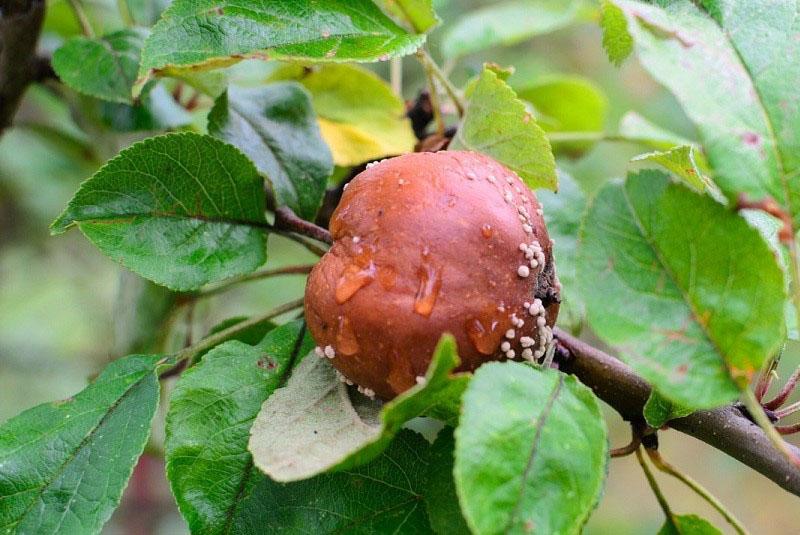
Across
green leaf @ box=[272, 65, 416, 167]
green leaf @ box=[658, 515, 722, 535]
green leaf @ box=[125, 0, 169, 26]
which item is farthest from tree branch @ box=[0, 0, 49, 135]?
green leaf @ box=[658, 515, 722, 535]

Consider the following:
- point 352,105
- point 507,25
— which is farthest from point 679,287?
point 507,25

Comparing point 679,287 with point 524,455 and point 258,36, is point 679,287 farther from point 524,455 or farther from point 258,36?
point 258,36

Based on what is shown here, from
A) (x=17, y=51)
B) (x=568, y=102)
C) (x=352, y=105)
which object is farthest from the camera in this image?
(x=568, y=102)

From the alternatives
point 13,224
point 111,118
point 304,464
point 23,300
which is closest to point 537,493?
point 304,464

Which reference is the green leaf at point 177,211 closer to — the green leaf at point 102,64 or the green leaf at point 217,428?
the green leaf at point 217,428

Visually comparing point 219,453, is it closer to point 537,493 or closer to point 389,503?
point 389,503

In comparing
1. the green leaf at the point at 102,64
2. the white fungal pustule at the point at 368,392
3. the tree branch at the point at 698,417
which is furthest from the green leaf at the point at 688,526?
the green leaf at the point at 102,64

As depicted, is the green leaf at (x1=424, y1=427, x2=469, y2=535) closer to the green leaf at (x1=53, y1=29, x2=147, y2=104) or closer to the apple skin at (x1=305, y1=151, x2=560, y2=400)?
the apple skin at (x1=305, y1=151, x2=560, y2=400)

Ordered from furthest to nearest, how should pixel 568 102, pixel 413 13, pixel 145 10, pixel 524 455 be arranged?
1. pixel 568 102
2. pixel 145 10
3. pixel 413 13
4. pixel 524 455
